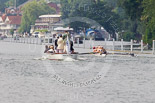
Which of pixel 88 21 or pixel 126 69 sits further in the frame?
pixel 88 21

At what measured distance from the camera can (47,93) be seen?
1195 inches

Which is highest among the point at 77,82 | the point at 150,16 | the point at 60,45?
the point at 150,16

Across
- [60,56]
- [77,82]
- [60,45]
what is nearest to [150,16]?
[60,45]

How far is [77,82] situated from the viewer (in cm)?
3581

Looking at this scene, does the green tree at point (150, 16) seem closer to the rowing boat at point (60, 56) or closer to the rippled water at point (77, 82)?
the rippled water at point (77, 82)

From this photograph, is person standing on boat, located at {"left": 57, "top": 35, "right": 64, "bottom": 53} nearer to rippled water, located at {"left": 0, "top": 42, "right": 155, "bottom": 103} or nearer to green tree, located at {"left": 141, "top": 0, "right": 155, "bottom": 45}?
rippled water, located at {"left": 0, "top": 42, "right": 155, "bottom": 103}

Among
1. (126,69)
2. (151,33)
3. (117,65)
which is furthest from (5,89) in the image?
(151,33)

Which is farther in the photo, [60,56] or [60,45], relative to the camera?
[60,45]

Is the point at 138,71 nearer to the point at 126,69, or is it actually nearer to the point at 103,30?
the point at 126,69

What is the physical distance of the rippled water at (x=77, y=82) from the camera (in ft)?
95.1

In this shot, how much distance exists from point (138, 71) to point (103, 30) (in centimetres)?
11035

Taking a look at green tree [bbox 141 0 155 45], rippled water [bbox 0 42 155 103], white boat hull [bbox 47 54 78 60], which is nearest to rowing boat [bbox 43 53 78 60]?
white boat hull [bbox 47 54 78 60]

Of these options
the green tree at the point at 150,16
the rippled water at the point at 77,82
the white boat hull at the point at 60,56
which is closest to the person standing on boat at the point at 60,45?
the white boat hull at the point at 60,56

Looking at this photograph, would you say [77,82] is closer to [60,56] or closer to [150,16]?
[60,56]
